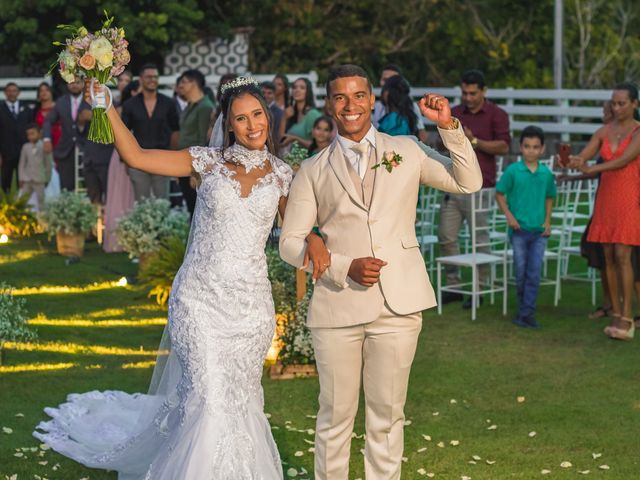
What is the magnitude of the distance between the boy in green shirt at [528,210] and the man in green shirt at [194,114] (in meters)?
3.75

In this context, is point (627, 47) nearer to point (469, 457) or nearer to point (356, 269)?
point (469, 457)

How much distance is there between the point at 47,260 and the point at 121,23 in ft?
41.2

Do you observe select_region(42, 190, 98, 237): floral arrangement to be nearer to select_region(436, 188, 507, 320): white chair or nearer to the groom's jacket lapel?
select_region(436, 188, 507, 320): white chair

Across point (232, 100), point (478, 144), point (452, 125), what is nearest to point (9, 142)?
point (478, 144)

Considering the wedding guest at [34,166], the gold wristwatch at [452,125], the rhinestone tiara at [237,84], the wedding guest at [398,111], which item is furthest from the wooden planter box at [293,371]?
the wedding guest at [34,166]

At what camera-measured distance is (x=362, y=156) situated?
6.00m

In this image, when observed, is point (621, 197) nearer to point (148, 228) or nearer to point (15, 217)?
point (148, 228)

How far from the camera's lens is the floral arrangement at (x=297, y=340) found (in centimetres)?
958

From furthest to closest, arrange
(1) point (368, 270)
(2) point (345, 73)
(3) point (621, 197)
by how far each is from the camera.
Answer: (3) point (621, 197)
(2) point (345, 73)
(1) point (368, 270)

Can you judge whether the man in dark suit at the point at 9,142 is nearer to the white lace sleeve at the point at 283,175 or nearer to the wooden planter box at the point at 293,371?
the wooden planter box at the point at 293,371

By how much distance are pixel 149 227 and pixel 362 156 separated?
8.09 meters

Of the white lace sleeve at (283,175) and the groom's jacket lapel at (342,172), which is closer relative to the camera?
the groom's jacket lapel at (342,172)

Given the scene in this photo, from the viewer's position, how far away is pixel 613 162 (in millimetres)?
10578

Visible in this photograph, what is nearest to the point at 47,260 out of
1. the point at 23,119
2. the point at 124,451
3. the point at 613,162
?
the point at 23,119
